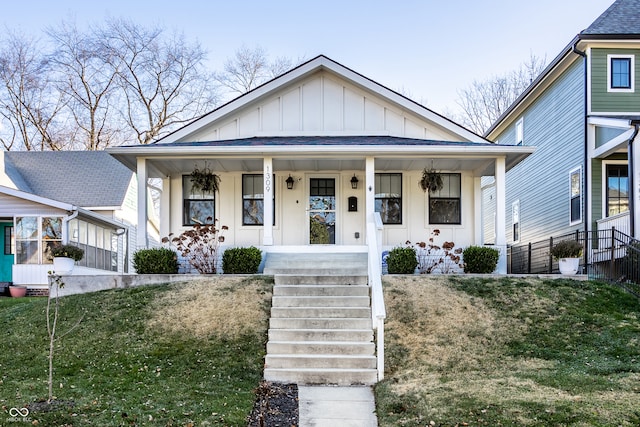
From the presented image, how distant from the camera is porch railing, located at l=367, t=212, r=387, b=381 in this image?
823cm

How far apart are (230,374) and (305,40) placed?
27.8 meters

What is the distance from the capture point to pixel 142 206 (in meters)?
13.4

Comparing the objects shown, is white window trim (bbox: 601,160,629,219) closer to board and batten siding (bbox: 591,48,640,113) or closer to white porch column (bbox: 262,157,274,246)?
board and batten siding (bbox: 591,48,640,113)

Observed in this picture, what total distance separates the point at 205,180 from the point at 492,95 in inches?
1004

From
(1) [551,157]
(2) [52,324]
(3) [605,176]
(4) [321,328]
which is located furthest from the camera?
(1) [551,157]

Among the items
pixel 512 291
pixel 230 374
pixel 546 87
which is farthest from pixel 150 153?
pixel 546 87

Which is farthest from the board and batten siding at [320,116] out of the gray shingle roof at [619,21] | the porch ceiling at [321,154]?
the gray shingle roof at [619,21]

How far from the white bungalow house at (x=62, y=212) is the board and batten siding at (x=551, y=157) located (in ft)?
40.3

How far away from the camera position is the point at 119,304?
34.7ft

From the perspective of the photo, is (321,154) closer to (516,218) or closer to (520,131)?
(520,131)

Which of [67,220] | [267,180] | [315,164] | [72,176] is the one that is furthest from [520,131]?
[72,176]

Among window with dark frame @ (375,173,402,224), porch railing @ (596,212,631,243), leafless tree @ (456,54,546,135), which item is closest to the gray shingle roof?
porch railing @ (596,212,631,243)

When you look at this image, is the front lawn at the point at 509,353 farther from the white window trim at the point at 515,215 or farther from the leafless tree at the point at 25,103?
the leafless tree at the point at 25,103

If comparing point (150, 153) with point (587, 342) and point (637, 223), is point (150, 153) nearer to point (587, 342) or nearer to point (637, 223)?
point (587, 342)
